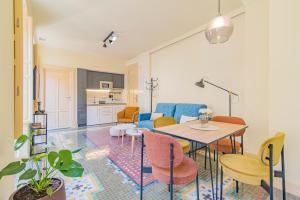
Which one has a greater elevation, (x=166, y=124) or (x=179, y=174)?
(x=166, y=124)

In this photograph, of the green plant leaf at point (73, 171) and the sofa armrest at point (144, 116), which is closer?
the green plant leaf at point (73, 171)

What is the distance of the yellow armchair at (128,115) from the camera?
16.1ft

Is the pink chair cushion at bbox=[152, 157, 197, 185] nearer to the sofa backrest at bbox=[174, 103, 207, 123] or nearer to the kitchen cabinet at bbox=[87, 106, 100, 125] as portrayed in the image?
the sofa backrest at bbox=[174, 103, 207, 123]

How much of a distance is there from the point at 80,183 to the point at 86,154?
1.01 m

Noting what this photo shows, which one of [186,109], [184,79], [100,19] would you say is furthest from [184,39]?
[100,19]

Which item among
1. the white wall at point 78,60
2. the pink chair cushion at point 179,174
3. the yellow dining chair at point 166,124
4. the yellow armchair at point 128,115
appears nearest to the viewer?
the pink chair cushion at point 179,174

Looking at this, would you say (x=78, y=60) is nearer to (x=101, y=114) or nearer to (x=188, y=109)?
(x=101, y=114)

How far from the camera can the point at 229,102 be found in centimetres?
298

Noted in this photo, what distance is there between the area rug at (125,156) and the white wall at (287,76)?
1.74m

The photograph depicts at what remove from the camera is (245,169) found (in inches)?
50.9

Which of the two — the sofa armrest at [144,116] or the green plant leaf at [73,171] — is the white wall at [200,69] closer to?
the sofa armrest at [144,116]

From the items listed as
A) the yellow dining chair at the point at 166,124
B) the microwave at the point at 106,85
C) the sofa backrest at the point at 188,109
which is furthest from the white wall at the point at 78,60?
the yellow dining chair at the point at 166,124

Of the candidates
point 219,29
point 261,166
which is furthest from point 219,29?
point 261,166

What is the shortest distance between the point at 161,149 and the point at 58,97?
16.8 feet
